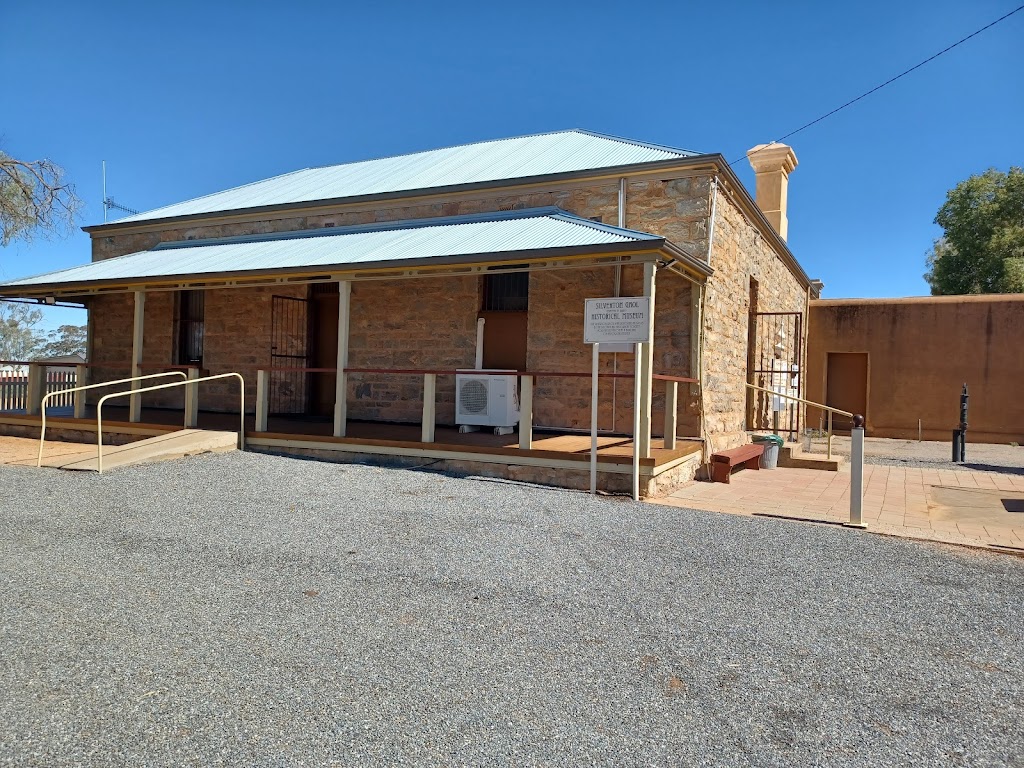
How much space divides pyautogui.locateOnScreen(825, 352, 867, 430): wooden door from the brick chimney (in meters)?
3.30

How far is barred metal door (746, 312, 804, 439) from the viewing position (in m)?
11.7

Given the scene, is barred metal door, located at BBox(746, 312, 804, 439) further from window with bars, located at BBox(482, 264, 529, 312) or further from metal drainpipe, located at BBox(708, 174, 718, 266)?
window with bars, located at BBox(482, 264, 529, 312)

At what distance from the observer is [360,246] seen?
932 cm

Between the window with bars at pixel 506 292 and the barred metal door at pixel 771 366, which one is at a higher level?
the window with bars at pixel 506 292

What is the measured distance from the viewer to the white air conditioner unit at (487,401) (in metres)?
8.58

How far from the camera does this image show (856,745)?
8.18 ft

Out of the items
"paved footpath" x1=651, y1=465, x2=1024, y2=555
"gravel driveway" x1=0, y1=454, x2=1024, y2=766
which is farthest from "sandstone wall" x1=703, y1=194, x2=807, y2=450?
"gravel driveway" x1=0, y1=454, x2=1024, y2=766

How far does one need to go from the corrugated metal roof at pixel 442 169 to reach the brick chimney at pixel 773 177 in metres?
4.89

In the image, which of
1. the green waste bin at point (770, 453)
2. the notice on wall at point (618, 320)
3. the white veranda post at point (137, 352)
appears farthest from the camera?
the green waste bin at point (770, 453)

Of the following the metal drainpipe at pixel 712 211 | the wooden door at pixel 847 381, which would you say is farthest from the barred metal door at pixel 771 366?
the metal drainpipe at pixel 712 211

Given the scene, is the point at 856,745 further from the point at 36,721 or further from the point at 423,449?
the point at 423,449

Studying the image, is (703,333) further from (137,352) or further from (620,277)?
(137,352)

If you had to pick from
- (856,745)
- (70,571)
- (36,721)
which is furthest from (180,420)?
(856,745)

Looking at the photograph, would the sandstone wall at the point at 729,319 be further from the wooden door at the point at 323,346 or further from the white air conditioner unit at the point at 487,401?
the wooden door at the point at 323,346
